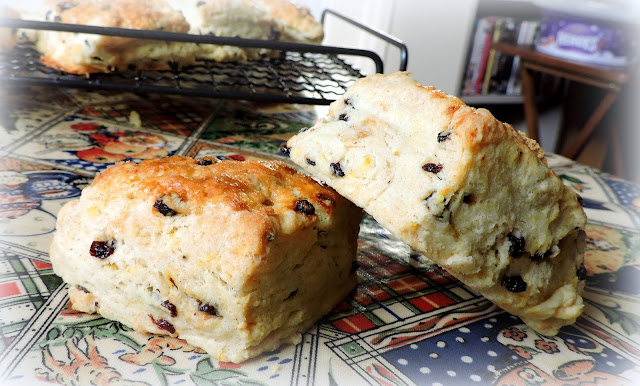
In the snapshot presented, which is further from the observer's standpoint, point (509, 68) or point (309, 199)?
point (509, 68)

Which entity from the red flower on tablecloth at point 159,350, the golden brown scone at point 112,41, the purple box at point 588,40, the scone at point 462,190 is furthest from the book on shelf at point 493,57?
the red flower on tablecloth at point 159,350

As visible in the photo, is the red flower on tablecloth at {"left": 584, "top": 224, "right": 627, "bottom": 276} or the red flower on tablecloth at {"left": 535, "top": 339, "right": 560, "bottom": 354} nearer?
the red flower on tablecloth at {"left": 535, "top": 339, "right": 560, "bottom": 354}

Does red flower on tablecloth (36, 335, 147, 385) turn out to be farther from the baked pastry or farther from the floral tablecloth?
the baked pastry

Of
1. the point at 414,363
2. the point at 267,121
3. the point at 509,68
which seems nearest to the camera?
the point at 414,363

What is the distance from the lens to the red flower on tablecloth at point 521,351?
93 centimetres

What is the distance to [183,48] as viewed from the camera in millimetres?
1703

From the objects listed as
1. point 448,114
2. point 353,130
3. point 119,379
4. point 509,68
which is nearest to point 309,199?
point 353,130

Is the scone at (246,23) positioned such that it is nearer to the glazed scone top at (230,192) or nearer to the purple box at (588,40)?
the glazed scone top at (230,192)

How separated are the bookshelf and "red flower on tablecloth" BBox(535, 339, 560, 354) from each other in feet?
9.28

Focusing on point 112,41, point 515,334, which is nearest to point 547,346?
point 515,334

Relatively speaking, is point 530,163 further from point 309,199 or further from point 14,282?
point 14,282

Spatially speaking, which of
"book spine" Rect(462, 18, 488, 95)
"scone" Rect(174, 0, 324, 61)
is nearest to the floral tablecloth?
"scone" Rect(174, 0, 324, 61)

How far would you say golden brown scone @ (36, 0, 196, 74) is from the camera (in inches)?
61.2

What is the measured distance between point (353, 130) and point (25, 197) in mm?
775
